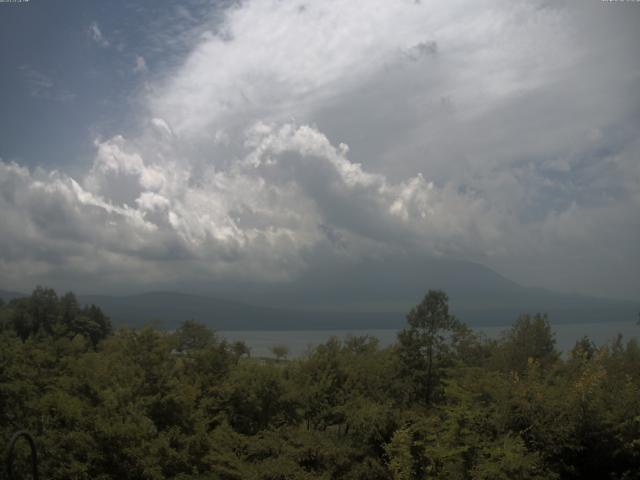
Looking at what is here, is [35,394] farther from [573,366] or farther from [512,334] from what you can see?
[512,334]

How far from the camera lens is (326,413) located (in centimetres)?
3017

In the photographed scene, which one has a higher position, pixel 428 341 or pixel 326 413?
pixel 428 341

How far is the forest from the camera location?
67.4 ft

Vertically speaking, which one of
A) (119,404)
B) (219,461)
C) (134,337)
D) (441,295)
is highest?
(441,295)

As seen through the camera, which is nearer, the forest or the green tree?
the forest

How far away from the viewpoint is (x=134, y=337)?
30328 millimetres

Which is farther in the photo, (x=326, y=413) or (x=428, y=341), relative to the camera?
(x=428, y=341)

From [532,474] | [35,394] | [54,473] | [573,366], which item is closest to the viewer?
[532,474]

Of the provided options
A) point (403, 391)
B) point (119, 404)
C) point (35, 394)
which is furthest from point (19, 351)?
point (403, 391)

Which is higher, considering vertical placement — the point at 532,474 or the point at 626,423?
the point at 626,423

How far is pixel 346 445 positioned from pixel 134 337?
545 inches

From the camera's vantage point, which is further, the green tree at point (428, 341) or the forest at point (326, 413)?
the green tree at point (428, 341)

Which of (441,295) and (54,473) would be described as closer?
(54,473)

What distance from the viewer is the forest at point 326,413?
20.5m
